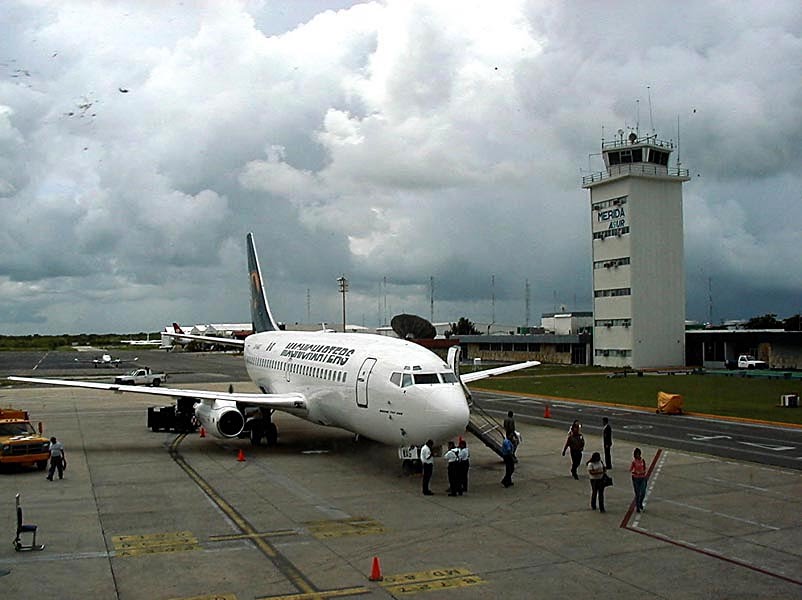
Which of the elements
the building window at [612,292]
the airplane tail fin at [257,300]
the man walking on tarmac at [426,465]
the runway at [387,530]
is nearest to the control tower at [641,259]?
the building window at [612,292]

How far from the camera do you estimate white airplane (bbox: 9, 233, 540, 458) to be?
2202 centimetres

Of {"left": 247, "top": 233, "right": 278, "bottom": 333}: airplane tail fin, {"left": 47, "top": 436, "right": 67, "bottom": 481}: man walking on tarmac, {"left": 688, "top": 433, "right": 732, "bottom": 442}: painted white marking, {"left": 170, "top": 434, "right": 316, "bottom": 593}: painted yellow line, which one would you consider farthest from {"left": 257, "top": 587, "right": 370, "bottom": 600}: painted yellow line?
{"left": 247, "top": 233, "right": 278, "bottom": 333}: airplane tail fin

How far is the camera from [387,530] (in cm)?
1730

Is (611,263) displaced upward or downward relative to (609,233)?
downward

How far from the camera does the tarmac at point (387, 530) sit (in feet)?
44.0

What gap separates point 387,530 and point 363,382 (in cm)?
806

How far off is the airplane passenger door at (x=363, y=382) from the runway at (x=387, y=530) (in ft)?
7.65

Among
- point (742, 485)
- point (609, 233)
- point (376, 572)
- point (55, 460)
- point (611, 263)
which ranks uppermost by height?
point (609, 233)

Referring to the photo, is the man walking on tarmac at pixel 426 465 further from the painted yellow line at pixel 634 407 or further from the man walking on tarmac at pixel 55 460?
the painted yellow line at pixel 634 407

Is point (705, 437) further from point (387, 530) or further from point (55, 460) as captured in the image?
point (55, 460)

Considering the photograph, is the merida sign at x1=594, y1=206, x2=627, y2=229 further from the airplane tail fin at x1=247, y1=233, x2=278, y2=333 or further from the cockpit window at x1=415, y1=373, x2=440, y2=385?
the cockpit window at x1=415, y1=373, x2=440, y2=385

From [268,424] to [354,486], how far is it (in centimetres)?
1038

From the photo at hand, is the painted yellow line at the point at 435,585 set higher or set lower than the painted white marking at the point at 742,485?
higher

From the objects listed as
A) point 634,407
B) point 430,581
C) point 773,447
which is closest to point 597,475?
point 430,581
